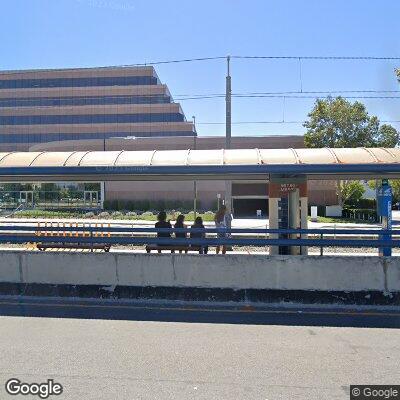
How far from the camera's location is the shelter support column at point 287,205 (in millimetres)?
11102

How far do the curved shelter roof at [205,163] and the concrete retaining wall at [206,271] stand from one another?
189 cm

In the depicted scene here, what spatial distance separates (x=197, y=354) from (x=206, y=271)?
2645 millimetres

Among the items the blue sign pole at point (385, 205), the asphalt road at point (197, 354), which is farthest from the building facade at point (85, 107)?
the asphalt road at point (197, 354)

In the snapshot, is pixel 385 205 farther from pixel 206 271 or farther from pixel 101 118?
pixel 101 118

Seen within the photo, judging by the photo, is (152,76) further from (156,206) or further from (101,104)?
(156,206)

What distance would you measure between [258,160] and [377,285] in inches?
136

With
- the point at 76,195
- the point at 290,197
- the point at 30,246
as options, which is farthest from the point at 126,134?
the point at 290,197

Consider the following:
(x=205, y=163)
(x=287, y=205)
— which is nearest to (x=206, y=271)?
(x=205, y=163)

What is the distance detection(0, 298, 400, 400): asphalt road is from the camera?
402cm

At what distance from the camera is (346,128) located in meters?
39.2

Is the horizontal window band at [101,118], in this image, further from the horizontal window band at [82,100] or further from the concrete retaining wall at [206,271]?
the concrete retaining wall at [206,271]

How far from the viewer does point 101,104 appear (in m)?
83.1

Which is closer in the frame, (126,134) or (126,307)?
(126,307)

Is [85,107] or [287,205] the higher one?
[85,107]
